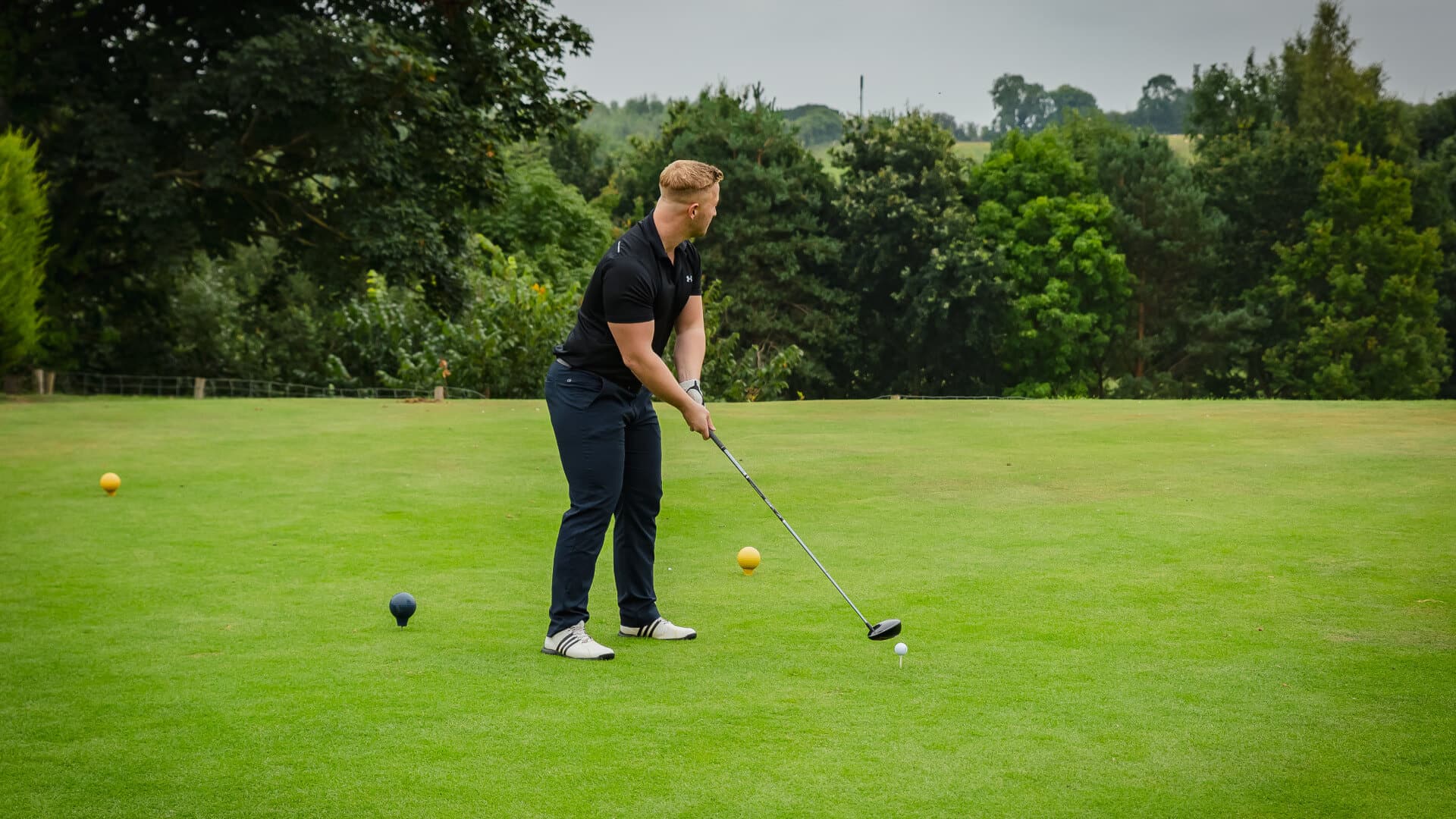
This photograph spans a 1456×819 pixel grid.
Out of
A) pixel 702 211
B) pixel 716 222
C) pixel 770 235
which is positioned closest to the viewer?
pixel 702 211

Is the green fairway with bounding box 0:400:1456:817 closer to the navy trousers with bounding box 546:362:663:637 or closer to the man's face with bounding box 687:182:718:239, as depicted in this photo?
the navy trousers with bounding box 546:362:663:637

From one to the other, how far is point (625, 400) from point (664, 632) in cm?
110

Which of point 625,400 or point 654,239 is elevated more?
point 654,239

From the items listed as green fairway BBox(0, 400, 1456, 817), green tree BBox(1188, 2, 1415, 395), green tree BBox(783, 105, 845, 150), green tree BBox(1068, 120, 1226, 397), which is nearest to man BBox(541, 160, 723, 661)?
green fairway BBox(0, 400, 1456, 817)

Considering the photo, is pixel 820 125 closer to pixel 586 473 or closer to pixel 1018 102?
pixel 1018 102

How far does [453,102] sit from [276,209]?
17.7ft

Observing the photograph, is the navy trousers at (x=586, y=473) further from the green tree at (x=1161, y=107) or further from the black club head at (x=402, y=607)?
the green tree at (x=1161, y=107)

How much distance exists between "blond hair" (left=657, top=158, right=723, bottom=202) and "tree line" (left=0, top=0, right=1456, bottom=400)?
66.5ft

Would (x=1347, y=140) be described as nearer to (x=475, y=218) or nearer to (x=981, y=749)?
(x=475, y=218)

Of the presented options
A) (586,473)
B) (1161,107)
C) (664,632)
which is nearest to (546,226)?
(586,473)

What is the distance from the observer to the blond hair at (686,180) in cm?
596

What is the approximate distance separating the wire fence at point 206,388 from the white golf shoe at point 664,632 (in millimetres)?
25187

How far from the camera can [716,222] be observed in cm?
5231

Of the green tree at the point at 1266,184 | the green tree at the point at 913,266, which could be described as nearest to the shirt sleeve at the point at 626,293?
the green tree at the point at 913,266
